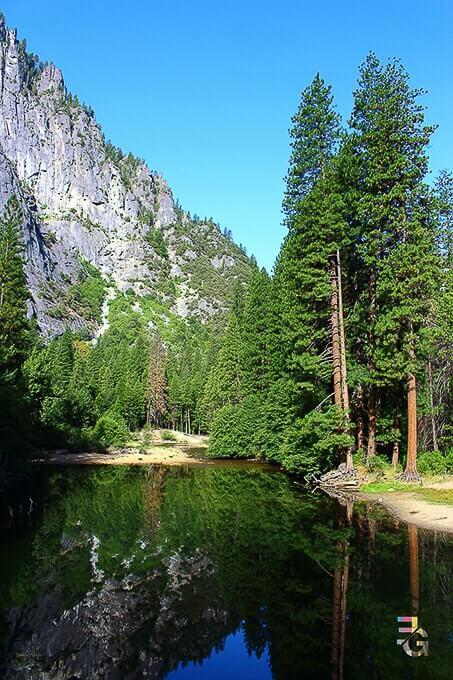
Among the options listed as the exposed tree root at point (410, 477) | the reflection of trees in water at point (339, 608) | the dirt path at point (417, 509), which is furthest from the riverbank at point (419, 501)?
the reflection of trees in water at point (339, 608)

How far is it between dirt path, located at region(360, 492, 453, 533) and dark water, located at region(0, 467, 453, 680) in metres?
0.77

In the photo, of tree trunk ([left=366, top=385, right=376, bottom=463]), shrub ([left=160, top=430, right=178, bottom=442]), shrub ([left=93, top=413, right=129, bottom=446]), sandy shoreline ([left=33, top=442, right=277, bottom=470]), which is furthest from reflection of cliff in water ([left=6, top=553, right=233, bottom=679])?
shrub ([left=160, top=430, right=178, bottom=442])

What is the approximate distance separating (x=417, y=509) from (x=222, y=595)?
9.71m

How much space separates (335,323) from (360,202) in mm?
5971

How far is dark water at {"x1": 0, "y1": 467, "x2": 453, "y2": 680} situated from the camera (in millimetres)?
7910

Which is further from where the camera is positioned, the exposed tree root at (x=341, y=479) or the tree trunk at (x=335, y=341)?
the tree trunk at (x=335, y=341)

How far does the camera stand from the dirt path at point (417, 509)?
51.9 ft

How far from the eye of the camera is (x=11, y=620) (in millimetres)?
9320

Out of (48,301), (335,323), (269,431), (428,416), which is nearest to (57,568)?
(335,323)

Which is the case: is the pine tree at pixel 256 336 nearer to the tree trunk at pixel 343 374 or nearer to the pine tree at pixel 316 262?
the pine tree at pixel 316 262

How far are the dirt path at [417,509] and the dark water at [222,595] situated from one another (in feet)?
2.53

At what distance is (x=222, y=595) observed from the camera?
10.7 meters

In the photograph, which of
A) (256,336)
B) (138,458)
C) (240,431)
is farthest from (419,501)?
(138,458)

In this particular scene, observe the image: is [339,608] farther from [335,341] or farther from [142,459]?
[142,459]
